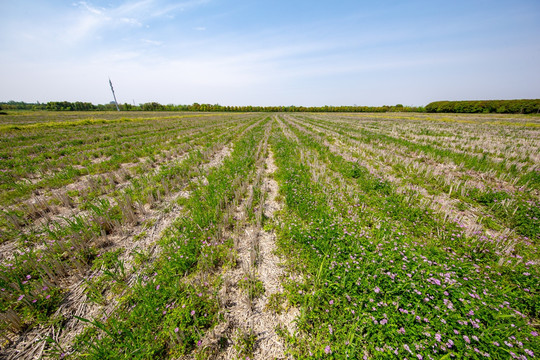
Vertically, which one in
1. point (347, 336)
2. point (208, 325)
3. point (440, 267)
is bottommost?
point (208, 325)

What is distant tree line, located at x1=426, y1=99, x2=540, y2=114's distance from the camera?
55034 millimetres

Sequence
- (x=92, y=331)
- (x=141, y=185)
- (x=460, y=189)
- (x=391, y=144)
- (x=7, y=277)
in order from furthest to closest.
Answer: (x=391, y=144) → (x=141, y=185) → (x=460, y=189) → (x=7, y=277) → (x=92, y=331)

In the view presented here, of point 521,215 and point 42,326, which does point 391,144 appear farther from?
point 42,326

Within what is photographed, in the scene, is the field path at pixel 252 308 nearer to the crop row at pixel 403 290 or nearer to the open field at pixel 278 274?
the open field at pixel 278 274

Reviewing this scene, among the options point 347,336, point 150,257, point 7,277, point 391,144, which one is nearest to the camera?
point 347,336

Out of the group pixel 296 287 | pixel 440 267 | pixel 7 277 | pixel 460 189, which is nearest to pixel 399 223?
pixel 440 267

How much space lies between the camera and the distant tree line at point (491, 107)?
181 ft

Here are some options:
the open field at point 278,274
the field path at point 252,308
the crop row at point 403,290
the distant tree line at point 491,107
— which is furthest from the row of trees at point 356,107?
the field path at point 252,308

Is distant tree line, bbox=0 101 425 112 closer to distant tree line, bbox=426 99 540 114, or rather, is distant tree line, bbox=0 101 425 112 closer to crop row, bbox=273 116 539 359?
distant tree line, bbox=426 99 540 114

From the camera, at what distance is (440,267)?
352 cm

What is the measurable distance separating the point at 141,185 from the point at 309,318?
7867 mm

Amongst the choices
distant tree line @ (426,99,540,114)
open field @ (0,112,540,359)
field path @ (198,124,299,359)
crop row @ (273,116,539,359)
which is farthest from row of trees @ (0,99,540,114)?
field path @ (198,124,299,359)

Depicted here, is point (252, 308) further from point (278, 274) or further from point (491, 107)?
point (491, 107)

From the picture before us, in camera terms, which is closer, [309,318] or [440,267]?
[309,318]
